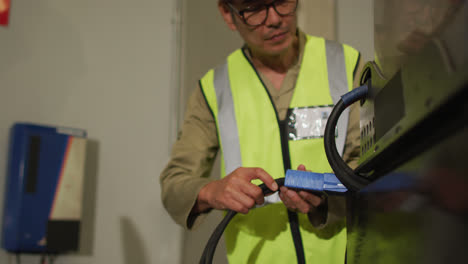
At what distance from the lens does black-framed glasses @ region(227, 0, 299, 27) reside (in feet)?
3.62

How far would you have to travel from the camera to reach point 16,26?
4.97ft

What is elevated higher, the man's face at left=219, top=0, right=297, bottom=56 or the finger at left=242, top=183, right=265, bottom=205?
the man's face at left=219, top=0, right=297, bottom=56

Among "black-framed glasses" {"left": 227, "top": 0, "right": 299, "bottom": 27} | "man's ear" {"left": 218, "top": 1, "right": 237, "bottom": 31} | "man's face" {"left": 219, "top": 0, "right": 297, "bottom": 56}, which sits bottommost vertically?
"man's face" {"left": 219, "top": 0, "right": 297, "bottom": 56}

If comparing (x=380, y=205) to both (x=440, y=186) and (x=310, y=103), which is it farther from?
(x=310, y=103)

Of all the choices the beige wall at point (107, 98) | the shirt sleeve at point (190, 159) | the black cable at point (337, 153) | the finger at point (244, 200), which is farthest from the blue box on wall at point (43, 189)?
the black cable at point (337, 153)

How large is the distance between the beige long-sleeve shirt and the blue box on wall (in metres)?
0.52

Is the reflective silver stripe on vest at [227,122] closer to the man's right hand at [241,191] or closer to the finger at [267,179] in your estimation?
the man's right hand at [241,191]

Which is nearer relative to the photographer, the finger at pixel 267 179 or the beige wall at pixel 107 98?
the finger at pixel 267 179

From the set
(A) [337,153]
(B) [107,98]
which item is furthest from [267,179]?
(B) [107,98]

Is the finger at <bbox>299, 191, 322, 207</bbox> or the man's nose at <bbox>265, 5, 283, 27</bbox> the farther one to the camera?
the man's nose at <bbox>265, 5, 283, 27</bbox>

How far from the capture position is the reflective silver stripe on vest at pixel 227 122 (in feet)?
3.68

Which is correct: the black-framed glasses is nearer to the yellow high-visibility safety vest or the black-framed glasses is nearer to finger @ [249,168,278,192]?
the yellow high-visibility safety vest

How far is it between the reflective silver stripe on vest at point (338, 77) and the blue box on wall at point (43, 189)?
38.0 inches

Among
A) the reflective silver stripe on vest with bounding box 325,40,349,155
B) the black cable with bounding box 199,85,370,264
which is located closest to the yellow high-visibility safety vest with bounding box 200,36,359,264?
the reflective silver stripe on vest with bounding box 325,40,349,155
